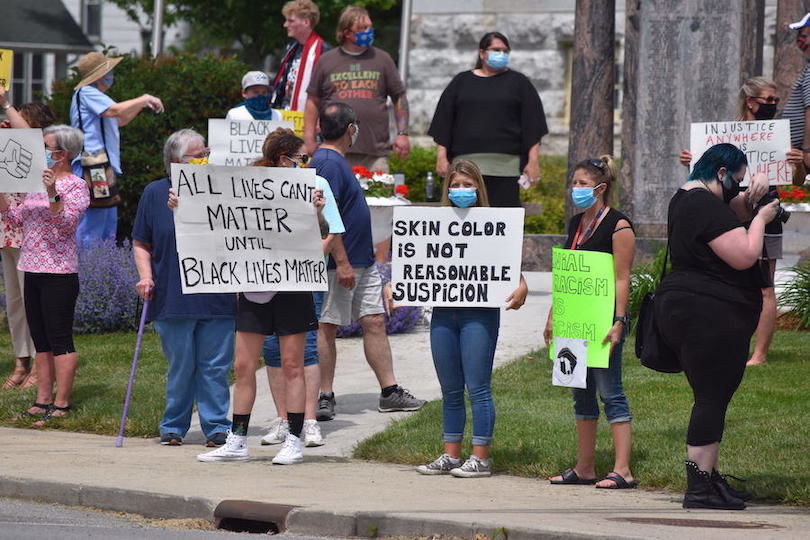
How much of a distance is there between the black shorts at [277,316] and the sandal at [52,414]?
6.94 ft

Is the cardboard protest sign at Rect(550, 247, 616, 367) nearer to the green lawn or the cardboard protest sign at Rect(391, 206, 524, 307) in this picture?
the cardboard protest sign at Rect(391, 206, 524, 307)

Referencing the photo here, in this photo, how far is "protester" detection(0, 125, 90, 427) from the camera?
10820 millimetres

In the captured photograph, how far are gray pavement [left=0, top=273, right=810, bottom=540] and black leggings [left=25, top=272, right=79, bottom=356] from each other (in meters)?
0.61

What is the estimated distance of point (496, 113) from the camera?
504 inches

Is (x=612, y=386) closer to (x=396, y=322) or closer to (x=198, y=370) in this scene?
(x=198, y=370)

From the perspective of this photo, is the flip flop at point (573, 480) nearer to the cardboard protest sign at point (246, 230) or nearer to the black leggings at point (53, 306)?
the cardboard protest sign at point (246, 230)

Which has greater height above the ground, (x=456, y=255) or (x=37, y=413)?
(x=456, y=255)

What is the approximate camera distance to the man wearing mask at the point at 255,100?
44.2 feet

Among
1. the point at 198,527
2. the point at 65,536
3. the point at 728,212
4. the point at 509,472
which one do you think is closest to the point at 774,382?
the point at 509,472

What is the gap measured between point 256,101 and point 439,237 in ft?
15.3

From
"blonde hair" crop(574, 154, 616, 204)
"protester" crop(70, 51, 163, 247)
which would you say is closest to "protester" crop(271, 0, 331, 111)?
"protester" crop(70, 51, 163, 247)

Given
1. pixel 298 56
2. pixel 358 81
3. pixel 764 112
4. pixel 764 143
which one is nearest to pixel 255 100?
pixel 358 81

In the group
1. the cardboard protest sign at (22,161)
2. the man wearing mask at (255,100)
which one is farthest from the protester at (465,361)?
the man wearing mask at (255,100)

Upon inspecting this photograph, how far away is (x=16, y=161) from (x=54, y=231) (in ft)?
1.71
